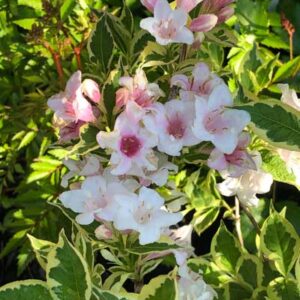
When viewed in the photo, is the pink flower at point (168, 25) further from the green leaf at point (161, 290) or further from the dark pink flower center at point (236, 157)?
the green leaf at point (161, 290)

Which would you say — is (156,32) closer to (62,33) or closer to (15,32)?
(62,33)

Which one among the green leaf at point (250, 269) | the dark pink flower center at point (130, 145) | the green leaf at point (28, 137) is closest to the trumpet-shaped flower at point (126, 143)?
the dark pink flower center at point (130, 145)

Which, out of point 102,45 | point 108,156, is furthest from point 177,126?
point 102,45

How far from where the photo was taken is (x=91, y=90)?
2.84 feet

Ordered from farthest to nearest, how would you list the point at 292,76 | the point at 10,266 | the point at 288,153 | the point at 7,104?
the point at 10,266 → the point at 7,104 → the point at 292,76 → the point at 288,153

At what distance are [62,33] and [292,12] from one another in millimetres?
600

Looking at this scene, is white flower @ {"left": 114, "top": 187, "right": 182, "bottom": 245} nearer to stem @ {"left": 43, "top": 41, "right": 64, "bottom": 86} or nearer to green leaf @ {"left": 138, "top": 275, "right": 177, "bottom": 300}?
green leaf @ {"left": 138, "top": 275, "right": 177, "bottom": 300}

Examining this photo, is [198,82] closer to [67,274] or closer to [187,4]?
[187,4]

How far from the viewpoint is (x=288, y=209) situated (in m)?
1.50

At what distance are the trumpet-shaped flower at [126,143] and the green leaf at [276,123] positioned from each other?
13 centimetres

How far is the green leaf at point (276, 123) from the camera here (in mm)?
798

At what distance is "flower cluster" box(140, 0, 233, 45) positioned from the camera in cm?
86

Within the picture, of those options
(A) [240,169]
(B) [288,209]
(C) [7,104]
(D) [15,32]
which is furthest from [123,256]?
(D) [15,32]

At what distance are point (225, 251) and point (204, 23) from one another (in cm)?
39
